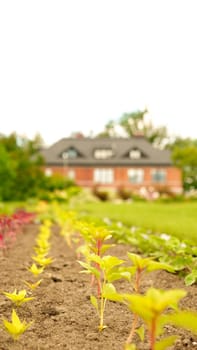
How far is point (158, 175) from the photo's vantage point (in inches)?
1875

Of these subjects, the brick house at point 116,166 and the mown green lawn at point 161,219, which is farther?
the brick house at point 116,166

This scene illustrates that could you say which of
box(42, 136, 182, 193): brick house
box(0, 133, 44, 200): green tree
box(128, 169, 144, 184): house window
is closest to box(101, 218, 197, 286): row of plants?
box(0, 133, 44, 200): green tree

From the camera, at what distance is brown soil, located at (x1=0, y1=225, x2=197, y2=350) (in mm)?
2617

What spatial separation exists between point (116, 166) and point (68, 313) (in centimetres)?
4436

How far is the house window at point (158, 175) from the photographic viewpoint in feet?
156

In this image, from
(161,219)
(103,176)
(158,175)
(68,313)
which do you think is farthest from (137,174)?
(68,313)

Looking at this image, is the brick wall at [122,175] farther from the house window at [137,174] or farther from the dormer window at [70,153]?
the dormer window at [70,153]

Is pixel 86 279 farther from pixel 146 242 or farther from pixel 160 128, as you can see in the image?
pixel 160 128

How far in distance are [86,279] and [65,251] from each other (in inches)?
88.0

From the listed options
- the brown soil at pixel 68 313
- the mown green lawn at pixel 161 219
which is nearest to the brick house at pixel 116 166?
the mown green lawn at pixel 161 219

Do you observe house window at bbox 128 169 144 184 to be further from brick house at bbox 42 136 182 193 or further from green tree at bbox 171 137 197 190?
green tree at bbox 171 137 197 190

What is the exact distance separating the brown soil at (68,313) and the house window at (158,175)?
43.0 metres

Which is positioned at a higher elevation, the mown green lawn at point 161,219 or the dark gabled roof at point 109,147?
the dark gabled roof at point 109,147

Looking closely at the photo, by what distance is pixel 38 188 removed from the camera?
30.8 m
